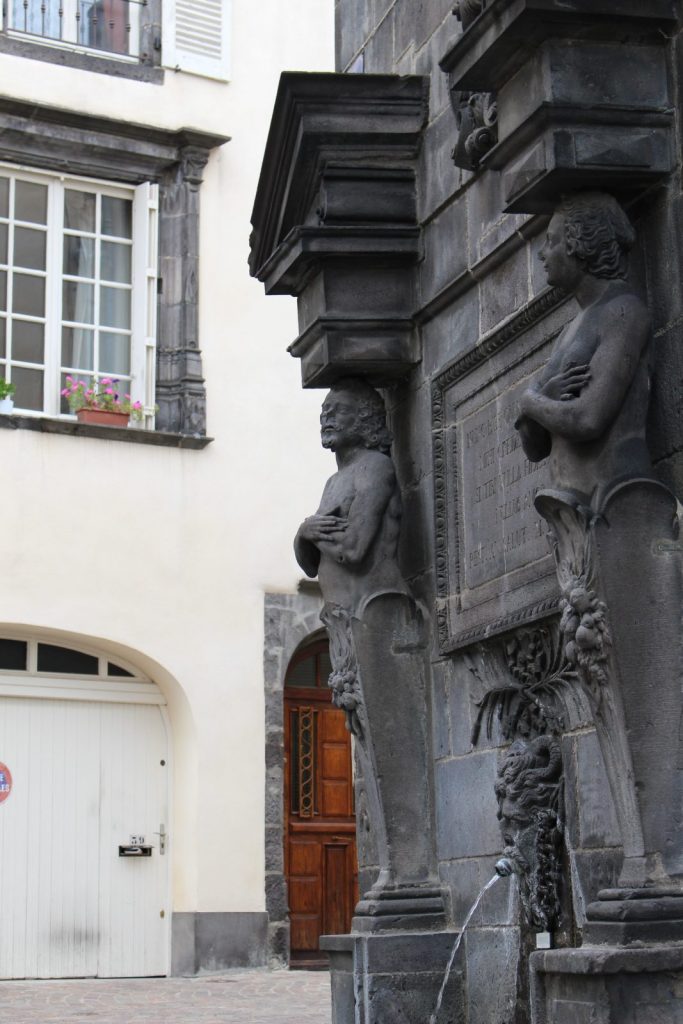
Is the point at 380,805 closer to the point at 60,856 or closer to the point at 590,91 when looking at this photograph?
the point at 590,91

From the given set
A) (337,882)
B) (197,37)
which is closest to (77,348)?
(197,37)

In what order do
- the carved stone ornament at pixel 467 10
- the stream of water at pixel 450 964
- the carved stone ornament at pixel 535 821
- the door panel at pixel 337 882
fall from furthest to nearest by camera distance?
the door panel at pixel 337 882 → the stream of water at pixel 450 964 → the carved stone ornament at pixel 467 10 → the carved stone ornament at pixel 535 821

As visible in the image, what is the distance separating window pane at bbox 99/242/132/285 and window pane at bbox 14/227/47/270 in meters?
0.47

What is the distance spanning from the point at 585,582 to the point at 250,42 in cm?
1107

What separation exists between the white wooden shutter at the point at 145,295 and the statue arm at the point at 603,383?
9386 millimetres

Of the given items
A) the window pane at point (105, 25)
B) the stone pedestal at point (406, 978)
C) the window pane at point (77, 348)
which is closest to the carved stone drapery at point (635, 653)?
the stone pedestal at point (406, 978)

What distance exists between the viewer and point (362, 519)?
6051 millimetres

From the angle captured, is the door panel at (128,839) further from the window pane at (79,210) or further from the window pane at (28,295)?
the window pane at (79,210)

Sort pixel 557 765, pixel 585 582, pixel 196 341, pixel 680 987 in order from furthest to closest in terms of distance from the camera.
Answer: pixel 196 341 < pixel 557 765 < pixel 585 582 < pixel 680 987

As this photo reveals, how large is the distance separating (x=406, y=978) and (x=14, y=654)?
800 cm

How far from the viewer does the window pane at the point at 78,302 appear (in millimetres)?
13891

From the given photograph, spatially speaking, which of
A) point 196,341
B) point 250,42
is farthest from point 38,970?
point 250,42

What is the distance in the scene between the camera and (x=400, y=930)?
19.0 feet

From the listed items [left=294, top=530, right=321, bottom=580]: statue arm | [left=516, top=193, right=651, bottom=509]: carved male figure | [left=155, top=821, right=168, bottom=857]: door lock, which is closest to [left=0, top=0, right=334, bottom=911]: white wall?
[left=155, top=821, right=168, bottom=857]: door lock
